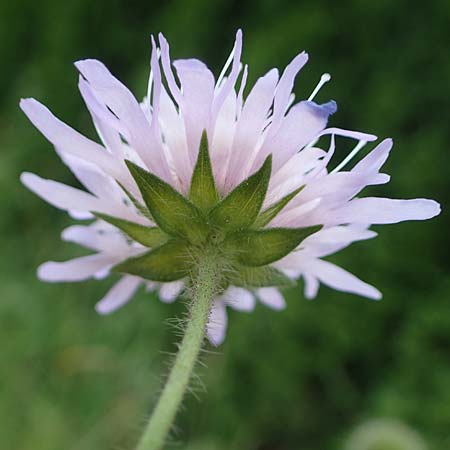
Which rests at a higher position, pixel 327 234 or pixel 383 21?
pixel 383 21

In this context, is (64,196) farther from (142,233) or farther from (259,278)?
(259,278)

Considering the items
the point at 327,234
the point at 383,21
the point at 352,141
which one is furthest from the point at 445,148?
the point at 327,234

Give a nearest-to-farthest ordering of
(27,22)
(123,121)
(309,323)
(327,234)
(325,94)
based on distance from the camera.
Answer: (123,121) → (327,234) → (309,323) → (325,94) → (27,22)

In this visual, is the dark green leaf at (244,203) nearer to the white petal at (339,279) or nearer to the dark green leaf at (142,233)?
the dark green leaf at (142,233)

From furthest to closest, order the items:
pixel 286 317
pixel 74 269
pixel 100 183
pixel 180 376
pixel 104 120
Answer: pixel 286 317 < pixel 74 269 < pixel 100 183 < pixel 104 120 < pixel 180 376

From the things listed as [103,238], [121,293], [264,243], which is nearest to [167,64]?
[264,243]

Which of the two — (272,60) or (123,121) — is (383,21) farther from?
(123,121)

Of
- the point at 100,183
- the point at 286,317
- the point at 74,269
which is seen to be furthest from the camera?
the point at 286,317
